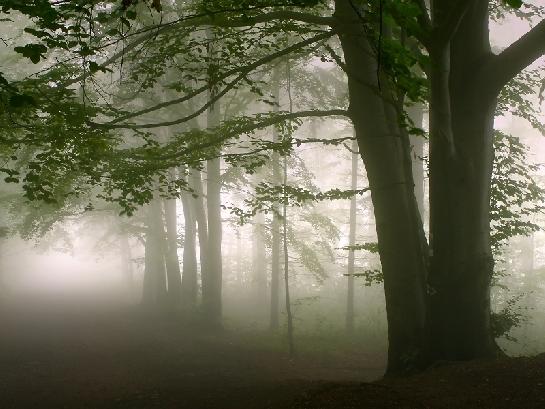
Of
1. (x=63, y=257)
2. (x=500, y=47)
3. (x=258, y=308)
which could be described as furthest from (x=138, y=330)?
(x=63, y=257)

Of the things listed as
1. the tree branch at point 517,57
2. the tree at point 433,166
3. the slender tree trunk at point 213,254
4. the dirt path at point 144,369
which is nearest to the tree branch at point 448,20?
the tree at point 433,166

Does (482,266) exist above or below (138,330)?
above

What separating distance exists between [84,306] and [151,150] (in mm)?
18476

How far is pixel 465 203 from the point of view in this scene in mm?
5871

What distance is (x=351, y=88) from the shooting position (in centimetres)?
638

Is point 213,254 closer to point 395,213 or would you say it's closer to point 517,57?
point 395,213

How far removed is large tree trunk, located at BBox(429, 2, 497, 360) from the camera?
5.85 meters

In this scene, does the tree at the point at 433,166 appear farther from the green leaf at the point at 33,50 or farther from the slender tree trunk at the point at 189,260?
the slender tree trunk at the point at 189,260

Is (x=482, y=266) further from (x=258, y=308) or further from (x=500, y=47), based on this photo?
(x=258, y=308)

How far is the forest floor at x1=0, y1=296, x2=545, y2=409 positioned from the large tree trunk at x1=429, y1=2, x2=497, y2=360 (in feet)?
1.82

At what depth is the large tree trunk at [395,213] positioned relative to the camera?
6203 millimetres

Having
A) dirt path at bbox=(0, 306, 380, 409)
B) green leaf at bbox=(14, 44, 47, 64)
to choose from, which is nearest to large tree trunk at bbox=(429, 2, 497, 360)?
dirt path at bbox=(0, 306, 380, 409)

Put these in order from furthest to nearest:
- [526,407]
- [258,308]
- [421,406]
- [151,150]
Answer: [258,308], [151,150], [421,406], [526,407]

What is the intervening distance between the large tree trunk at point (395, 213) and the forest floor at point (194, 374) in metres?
0.63
